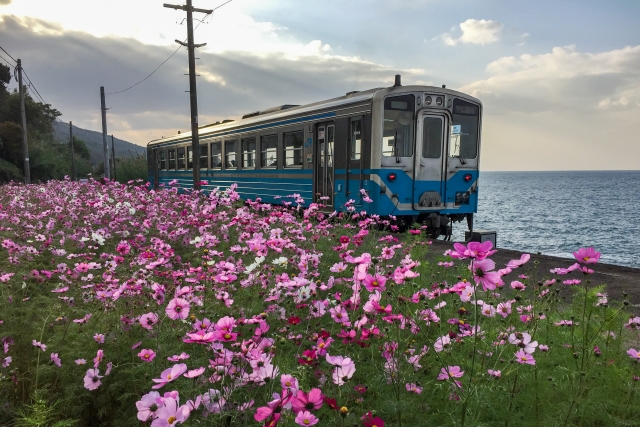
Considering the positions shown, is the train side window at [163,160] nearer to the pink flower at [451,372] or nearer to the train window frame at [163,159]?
the train window frame at [163,159]

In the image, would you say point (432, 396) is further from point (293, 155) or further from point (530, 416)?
point (293, 155)

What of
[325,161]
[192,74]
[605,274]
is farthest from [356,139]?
[192,74]

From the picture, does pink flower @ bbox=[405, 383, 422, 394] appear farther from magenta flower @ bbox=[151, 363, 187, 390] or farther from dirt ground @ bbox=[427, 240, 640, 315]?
dirt ground @ bbox=[427, 240, 640, 315]

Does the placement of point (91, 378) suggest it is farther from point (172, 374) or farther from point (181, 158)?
point (181, 158)

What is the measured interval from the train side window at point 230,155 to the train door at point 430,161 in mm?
6733

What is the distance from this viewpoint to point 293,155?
11.8m

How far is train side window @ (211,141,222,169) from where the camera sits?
16.0 meters

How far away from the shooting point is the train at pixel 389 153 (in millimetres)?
9598

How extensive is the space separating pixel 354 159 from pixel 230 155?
252 inches

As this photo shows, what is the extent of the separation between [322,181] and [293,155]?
133 centimetres

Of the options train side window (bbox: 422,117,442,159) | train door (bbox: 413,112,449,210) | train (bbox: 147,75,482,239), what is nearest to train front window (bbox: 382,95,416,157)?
train (bbox: 147,75,482,239)

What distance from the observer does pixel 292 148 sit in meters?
11.9

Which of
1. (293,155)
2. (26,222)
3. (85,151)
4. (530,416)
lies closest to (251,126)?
(293,155)

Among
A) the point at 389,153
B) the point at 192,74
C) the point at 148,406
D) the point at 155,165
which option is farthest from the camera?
the point at 155,165
